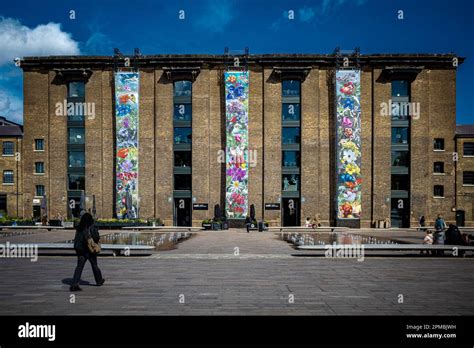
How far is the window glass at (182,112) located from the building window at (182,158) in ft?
12.6

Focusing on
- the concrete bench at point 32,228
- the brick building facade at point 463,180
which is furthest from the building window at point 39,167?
the brick building facade at point 463,180

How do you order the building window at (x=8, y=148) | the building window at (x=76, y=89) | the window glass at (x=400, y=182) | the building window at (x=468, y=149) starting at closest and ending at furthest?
1. the window glass at (x=400, y=182)
2. the building window at (x=468, y=149)
3. the building window at (x=76, y=89)
4. the building window at (x=8, y=148)

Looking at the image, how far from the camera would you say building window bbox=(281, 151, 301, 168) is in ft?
130

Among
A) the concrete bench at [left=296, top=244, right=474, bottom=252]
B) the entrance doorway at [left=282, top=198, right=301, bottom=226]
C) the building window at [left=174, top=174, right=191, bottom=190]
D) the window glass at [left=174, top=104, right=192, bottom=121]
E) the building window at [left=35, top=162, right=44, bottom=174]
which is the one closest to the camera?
the concrete bench at [left=296, top=244, right=474, bottom=252]

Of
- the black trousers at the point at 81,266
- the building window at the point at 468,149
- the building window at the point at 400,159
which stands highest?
the building window at the point at 468,149

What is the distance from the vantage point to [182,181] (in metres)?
39.6

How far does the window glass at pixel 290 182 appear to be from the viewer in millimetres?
39281

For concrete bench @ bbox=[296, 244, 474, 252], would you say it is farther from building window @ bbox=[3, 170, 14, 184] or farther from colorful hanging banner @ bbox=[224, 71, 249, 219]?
building window @ bbox=[3, 170, 14, 184]

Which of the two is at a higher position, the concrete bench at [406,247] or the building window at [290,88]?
the building window at [290,88]

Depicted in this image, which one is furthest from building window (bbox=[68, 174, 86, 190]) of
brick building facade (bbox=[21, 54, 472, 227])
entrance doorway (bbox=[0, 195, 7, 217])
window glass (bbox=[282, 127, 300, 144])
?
window glass (bbox=[282, 127, 300, 144])

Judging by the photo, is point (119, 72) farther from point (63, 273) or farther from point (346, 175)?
point (63, 273)

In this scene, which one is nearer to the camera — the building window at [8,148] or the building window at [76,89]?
the building window at [76,89]

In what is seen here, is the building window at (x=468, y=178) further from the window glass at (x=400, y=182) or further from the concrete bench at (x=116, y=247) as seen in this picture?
the concrete bench at (x=116, y=247)

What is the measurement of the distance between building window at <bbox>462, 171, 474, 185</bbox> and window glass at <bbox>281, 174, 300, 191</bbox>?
724 inches
